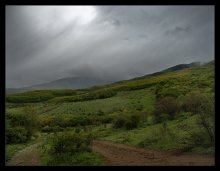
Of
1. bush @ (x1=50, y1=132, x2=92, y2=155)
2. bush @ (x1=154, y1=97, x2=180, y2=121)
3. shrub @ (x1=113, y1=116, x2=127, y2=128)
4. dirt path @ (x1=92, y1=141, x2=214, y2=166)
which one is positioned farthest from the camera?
shrub @ (x1=113, y1=116, x2=127, y2=128)

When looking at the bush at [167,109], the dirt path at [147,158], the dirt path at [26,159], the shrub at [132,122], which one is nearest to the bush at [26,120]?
the dirt path at [26,159]

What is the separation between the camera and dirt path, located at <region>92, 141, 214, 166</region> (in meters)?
14.7

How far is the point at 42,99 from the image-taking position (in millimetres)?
76812

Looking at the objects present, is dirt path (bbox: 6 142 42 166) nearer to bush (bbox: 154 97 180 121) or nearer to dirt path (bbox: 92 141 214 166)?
dirt path (bbox: 92 141 214 166)

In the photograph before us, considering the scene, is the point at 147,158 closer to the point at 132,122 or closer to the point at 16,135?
the point at 132,122

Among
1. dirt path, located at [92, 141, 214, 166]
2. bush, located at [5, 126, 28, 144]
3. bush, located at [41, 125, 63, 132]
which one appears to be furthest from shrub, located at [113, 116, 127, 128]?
bush, located at [5, 126, 28, 144]

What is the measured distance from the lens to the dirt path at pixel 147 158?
1468cm

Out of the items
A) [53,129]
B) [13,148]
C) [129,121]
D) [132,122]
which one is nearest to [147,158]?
[13,148]

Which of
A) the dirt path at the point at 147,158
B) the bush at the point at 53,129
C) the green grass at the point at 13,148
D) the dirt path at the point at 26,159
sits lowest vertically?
the dirt path at the point at 147,158

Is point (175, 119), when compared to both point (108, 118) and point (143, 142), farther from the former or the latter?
point (108, 118)

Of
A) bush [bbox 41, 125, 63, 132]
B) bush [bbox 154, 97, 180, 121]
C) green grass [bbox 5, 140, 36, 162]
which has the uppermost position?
bush [bbox 154, 97, 180, 121]

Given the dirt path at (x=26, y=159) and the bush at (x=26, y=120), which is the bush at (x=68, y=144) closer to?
the dirt path at (x=26, y=159)

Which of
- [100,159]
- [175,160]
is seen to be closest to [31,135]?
[100,159]
